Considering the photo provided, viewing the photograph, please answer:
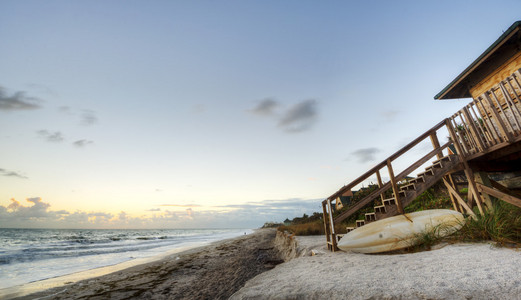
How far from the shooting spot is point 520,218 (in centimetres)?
426

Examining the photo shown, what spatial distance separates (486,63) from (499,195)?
5321 mm

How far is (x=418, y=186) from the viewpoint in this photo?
682cm

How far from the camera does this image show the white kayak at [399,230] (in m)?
5.20

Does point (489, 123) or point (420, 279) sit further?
point (489, 123)

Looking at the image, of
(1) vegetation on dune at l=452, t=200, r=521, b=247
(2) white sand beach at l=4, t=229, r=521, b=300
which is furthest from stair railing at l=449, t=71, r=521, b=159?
(2) white sand beach at l=4, t=229, r=521, b=300

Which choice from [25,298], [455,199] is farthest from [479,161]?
[25,298]

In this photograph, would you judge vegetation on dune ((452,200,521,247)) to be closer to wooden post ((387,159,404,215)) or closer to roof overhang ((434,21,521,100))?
wooden post ((387,159,404,215))

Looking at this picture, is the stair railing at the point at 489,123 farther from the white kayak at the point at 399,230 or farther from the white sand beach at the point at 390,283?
the white sand beach at the point at 390,283

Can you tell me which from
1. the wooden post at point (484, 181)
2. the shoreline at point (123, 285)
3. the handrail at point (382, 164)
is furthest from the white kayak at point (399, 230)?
the shoreline at point (123, 285)

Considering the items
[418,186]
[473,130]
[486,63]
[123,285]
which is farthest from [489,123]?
[123,285]

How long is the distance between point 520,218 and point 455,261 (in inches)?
86.6

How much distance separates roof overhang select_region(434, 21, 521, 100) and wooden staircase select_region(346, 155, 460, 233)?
3.96m

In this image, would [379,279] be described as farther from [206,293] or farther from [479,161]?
[479,161]

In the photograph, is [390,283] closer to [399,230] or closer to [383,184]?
[399,230]
